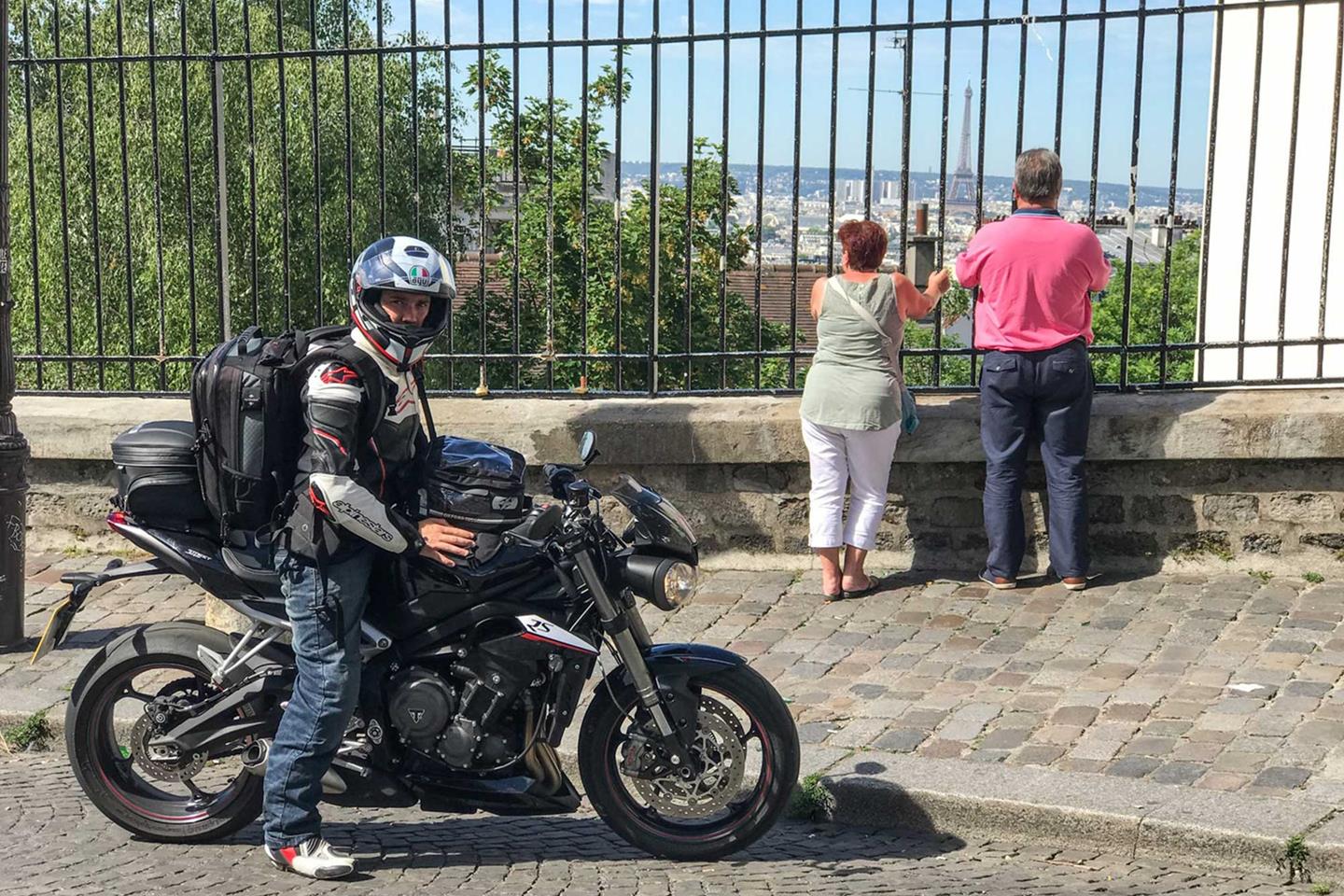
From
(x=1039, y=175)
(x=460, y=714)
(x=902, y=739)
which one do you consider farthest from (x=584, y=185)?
(x=460, y=714)

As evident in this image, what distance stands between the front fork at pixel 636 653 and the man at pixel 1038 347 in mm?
2929

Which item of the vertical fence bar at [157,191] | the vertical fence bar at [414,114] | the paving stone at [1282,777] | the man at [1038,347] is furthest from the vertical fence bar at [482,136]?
the paving stone at [1282,777]

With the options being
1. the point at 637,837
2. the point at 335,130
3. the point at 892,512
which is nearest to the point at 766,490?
the point at 892,512

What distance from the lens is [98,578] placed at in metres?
4.77

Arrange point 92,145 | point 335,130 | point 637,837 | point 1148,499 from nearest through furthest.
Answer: point 637,837, point 1148,499, point 92,145, point 335,130

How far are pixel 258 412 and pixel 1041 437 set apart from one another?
380 cm

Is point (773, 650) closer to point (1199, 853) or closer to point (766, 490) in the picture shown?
point (766, 490)

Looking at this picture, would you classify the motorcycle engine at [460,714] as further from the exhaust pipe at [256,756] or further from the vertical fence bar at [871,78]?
the vertical fence bar at [871,78]

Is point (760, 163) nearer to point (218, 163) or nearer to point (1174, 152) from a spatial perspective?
point (1174, 152)

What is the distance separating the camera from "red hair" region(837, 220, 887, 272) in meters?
7.04

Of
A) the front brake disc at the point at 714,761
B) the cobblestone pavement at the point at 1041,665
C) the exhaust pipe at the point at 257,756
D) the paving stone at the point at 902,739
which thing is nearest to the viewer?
the front brake disc at the point at 714,761

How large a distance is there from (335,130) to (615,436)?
18.1 meters

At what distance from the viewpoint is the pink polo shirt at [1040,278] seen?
7.00m

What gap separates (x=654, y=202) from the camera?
775cm
